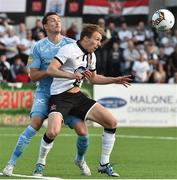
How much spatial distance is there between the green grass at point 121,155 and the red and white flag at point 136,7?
26.8ft

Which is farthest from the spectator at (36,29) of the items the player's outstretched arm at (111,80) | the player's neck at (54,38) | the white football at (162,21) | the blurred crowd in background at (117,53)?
the player's outstretched arm at (111,80)

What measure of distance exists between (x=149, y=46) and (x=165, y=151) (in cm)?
1170

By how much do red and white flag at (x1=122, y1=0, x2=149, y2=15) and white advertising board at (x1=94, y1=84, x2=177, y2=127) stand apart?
590 centimetres

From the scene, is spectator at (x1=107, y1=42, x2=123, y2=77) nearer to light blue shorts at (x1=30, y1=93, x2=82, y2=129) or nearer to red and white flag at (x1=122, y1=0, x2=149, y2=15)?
red and white flag at (x1=122, y1=0, x2=149, y2=15)

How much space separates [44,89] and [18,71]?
14016mm

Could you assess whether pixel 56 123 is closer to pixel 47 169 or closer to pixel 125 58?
pixel 47 169

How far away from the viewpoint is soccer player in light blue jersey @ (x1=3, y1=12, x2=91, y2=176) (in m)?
11.4

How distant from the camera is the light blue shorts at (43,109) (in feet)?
37.6

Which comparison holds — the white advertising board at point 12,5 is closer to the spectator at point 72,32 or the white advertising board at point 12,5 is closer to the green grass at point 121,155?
the spectator at point 72,32

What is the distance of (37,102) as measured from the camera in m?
11.6

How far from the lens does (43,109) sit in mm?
11492

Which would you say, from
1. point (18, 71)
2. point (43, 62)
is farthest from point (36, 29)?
point (43, 62)

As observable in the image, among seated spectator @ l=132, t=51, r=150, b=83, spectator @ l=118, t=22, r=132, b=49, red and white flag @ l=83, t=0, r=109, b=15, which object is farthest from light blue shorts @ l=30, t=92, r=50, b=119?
red and white flag @ l=83, t=0, r=109, b=15

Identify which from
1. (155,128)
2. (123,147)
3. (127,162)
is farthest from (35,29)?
(127,162)
